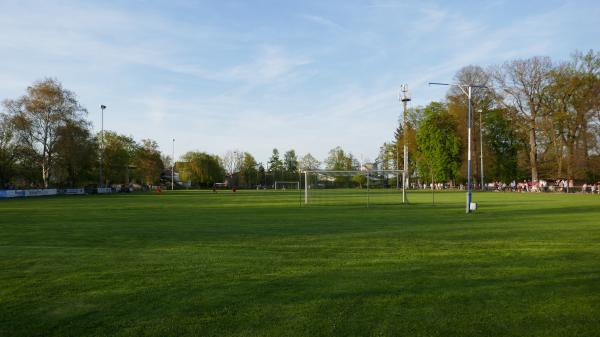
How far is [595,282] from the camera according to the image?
286 inches

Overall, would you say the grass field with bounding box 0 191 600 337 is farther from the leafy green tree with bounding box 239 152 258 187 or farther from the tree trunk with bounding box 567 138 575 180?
the leafy green tree with bounding box 239 152 258 187

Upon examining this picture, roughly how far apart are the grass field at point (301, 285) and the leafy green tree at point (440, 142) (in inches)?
2524

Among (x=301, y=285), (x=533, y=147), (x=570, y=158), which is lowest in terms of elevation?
(x=301, y=285)

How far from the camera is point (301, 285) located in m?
7.11

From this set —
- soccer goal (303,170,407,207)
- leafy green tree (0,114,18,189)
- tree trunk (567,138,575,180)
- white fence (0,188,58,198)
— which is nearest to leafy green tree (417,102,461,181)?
tree trunk (567,138,575,180)

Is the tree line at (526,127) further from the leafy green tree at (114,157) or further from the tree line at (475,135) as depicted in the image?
the leafy green tree at (114,157)

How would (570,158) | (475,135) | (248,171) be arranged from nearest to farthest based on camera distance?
(570,158), (475,135), (248,171)

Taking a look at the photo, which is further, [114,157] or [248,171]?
[248,171]

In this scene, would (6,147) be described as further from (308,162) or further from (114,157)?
(308,162)

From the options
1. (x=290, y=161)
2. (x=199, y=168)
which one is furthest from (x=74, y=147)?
(x=290, y=161)

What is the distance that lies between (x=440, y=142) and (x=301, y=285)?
72.8 metres

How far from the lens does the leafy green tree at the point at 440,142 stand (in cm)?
7469

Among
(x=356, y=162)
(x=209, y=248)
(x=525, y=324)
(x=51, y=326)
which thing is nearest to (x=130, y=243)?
(x=209, y=248)

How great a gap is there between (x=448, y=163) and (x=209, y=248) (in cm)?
7017
